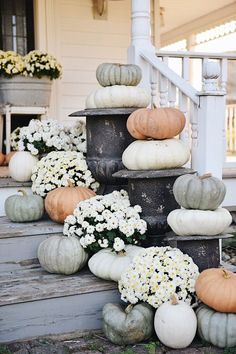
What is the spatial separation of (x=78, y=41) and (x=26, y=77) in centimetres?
118

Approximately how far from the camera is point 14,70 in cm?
443

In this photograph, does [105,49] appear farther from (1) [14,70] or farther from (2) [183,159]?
(2) [183,159]

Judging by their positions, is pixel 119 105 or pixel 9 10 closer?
pixel 119 105

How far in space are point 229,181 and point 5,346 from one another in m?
2.31

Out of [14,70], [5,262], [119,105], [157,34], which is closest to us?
[5,262]

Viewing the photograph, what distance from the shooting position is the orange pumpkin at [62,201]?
10.1 ft

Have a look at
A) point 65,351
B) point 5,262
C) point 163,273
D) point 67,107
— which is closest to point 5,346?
point 65,351

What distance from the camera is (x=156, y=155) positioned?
2.85 m

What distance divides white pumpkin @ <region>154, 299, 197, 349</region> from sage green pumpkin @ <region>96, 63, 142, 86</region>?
Answer: 1523 mm

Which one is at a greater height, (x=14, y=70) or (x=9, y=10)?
(x=9, y=10)

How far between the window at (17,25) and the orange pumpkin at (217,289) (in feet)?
12.5

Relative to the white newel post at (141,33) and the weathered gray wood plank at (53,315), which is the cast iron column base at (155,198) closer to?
the weathered gray wood plank at (53,315)

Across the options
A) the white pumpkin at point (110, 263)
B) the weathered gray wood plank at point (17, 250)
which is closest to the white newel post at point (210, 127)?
the white pumpkin at point (110, 263)

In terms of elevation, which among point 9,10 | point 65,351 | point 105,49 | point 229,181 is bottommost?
point 65,351
